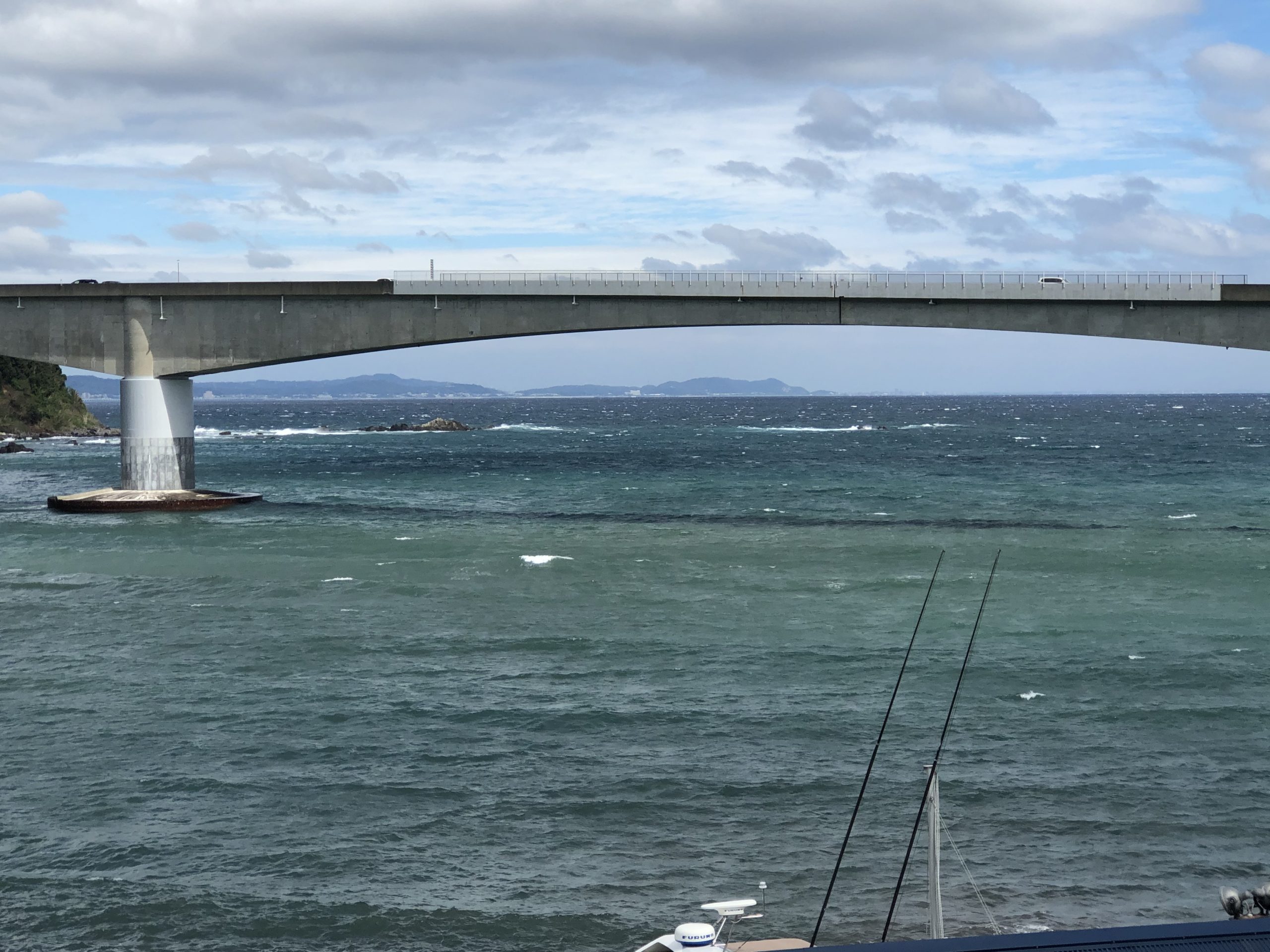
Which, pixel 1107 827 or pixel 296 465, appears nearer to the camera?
pixel 1107 827

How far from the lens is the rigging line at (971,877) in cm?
1452

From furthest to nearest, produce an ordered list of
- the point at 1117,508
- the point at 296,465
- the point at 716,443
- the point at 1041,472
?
the point at 716,443 → the point at 296,465 → the point at 1041,472 → the point at 1117,508

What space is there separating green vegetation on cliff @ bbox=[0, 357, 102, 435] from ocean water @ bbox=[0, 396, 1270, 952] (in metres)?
87.9

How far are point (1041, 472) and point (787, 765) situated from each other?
68415 mm

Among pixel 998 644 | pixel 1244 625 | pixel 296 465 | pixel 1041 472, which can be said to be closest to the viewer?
pixel 998 644

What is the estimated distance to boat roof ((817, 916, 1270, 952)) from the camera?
9.44 metres

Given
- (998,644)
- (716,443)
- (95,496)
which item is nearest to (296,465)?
(95,496)

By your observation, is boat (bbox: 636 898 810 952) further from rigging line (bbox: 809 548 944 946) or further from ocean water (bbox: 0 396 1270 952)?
ocean water (bbox: 0 396 1270 952)

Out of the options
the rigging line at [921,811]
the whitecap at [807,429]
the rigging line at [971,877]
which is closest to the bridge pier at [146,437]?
the rigging line at [921,811]

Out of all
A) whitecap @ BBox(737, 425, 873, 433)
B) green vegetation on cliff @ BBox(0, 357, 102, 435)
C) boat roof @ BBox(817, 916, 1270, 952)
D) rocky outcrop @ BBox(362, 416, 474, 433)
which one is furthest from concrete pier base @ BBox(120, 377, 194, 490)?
whitecap @ BBox(737, 425, 873, 433)

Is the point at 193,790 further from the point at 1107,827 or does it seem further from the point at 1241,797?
the point at 1241,797

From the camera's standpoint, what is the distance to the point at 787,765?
66.1ft

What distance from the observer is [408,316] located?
56.1m

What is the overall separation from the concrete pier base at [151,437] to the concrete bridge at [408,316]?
5 centimetres
